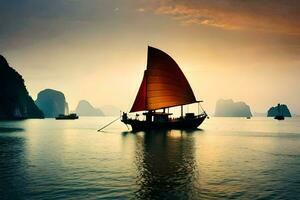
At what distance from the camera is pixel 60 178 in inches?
950

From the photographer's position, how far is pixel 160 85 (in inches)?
3440

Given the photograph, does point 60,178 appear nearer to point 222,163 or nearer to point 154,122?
point 222,163

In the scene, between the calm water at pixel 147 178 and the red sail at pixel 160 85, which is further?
the red sail at pixel 160 85

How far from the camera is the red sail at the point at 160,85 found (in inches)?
3403

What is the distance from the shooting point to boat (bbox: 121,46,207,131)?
8662 centimetres

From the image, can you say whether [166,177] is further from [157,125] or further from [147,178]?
[157,125]

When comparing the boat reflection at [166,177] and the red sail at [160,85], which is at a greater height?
the red sail at [160,85]

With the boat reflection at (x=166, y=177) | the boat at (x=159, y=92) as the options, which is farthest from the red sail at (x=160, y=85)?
the boat reflection at (x=166, y=177)

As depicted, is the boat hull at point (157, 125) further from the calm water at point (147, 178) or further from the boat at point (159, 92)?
the calm water at point (147, 178)

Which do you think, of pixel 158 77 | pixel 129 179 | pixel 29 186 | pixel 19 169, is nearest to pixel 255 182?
pixel 129 179

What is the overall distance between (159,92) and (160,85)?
1813 millimetres

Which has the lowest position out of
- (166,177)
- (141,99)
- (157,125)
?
(166,177)

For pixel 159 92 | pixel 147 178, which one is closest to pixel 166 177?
pixel 147 178

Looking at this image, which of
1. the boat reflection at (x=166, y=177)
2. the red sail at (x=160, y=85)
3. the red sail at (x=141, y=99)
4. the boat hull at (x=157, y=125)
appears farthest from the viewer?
the boat hull at (x=157, y=125)
